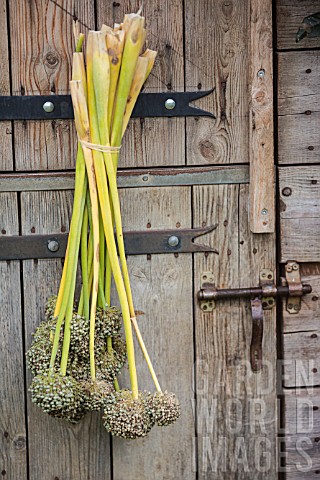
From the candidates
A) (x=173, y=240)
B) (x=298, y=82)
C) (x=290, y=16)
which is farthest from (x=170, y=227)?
(x=290, y=16)

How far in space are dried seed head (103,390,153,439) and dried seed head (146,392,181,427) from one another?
0.05 feet

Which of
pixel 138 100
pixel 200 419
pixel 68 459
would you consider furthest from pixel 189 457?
pixel 138 100

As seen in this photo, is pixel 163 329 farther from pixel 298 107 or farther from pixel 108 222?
pixel 298 107

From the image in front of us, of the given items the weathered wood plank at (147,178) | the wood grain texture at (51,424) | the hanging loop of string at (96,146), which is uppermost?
the hanging loop of string at (96,146)

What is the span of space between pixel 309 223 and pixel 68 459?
2.63 ft

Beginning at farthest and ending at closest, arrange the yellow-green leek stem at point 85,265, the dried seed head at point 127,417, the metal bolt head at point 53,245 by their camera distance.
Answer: the metal bolt head at point 53,245 < the yellow-green leek stem at point 85,265 < the dried seed head at point 127,417

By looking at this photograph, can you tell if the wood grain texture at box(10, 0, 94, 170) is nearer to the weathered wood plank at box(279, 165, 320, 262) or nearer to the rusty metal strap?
the rusty metal strap

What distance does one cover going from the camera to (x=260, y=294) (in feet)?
5.85

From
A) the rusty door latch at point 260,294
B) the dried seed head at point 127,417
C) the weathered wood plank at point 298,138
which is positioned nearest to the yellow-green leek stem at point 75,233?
the dried seed head at point 127,417

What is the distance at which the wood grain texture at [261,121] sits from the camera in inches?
66.5

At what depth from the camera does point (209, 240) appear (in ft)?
5.86

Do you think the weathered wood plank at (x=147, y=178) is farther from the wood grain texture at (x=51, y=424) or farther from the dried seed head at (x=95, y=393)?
the dried seed head at (x=95, y=393)

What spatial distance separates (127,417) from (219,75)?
791 millimetres

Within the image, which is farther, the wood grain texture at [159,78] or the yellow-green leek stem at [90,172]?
the wood grain texture at [159,78]
